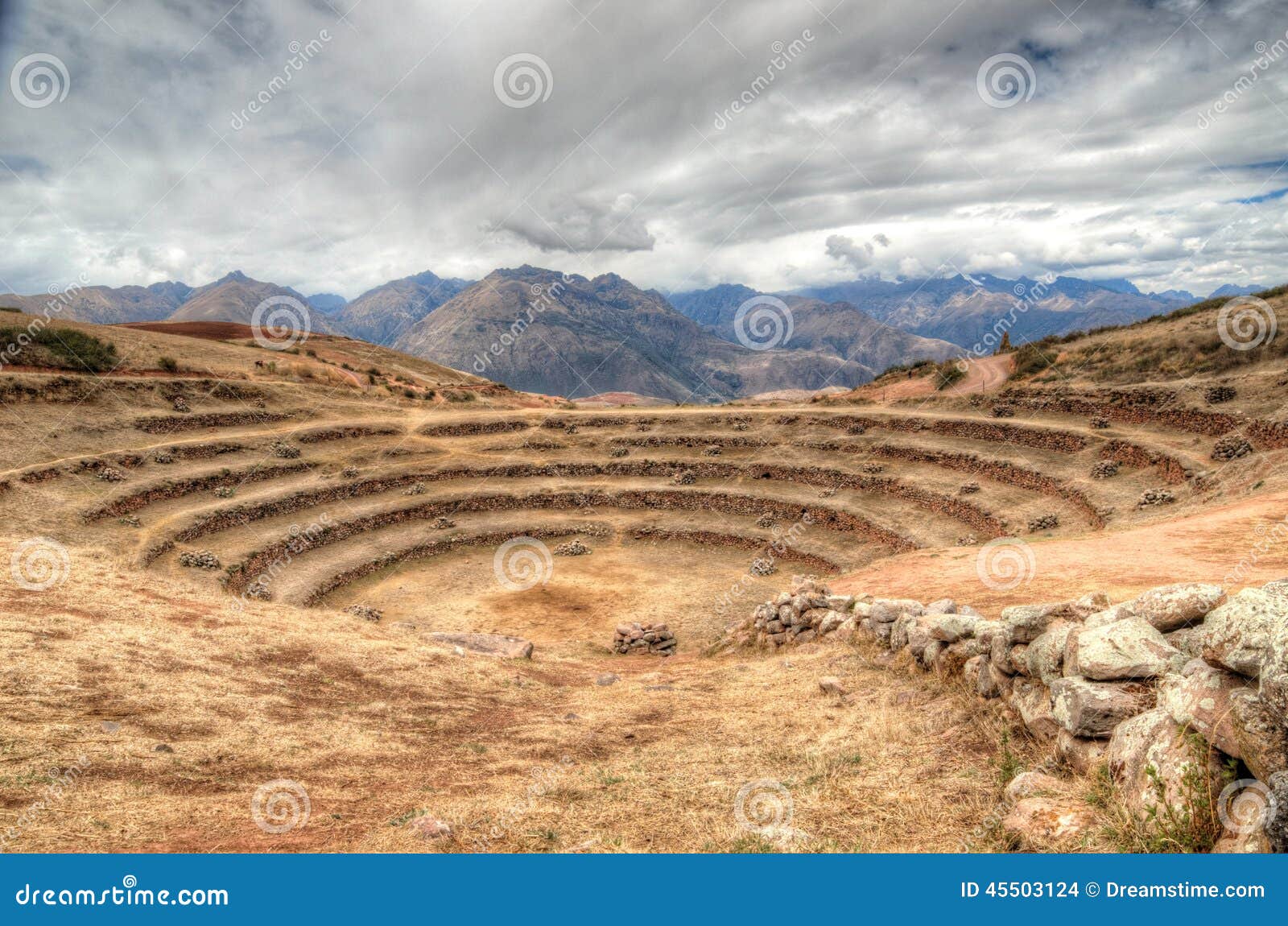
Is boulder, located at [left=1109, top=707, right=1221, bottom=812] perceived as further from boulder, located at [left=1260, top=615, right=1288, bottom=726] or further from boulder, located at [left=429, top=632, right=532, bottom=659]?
boulder, located at [left=429, top=632, right=532, bottom=659]

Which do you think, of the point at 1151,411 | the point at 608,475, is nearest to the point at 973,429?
the point at 1151,411

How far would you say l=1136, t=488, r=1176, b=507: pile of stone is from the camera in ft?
84.4

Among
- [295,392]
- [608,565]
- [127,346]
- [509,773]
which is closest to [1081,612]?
[509,773]

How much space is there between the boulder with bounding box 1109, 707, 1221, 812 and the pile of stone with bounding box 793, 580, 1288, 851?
1 centimetres

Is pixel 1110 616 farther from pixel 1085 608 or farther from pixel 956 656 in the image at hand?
pixel 956 656

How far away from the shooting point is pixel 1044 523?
1107 inches

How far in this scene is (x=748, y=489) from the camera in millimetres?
39719

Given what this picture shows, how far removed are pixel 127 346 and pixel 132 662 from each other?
4633 cm

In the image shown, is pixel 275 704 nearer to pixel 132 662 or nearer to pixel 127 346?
pixel 132 662

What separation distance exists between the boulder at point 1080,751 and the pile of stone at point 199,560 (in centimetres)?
3025

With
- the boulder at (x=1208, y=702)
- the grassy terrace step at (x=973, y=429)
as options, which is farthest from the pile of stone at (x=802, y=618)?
the grassy terrace step at (x=973, y=429)

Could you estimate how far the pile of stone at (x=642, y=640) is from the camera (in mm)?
23438

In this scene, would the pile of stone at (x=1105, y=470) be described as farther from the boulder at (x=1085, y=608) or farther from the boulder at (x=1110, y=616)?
the boulder at (x=1110, y=616)

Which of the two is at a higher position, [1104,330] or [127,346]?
[1104,330]
